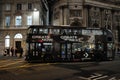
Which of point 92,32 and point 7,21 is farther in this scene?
point 7,21

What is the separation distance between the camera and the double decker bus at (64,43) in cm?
3098

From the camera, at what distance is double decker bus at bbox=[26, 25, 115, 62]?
3098cm

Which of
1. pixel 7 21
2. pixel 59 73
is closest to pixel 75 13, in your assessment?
pixel 7 21

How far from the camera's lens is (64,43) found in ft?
104

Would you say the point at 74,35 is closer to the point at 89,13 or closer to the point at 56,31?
the point at 56,31

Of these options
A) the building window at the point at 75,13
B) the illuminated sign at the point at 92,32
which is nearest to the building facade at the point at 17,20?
the building window at the point at 75,13

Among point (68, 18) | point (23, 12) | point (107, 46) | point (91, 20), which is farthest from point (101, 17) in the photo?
point (107, 46)

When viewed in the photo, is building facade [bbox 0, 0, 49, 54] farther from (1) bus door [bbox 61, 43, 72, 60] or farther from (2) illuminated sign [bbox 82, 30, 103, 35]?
(1) bus door [bbox 61, 43, 72, 60]

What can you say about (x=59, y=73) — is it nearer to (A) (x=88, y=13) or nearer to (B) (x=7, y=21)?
(B) (x=7, y=21)

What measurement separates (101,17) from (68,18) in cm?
1047

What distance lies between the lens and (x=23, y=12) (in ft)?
195

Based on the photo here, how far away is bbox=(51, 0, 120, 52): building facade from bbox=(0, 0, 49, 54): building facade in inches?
650

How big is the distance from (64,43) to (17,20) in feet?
98.0

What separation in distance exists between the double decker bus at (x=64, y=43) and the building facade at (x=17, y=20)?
2718 cm
